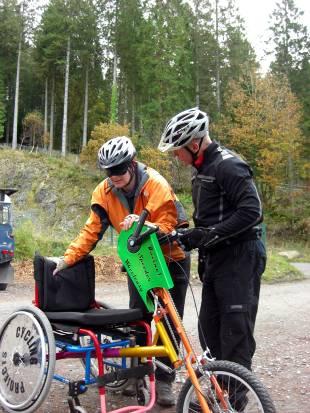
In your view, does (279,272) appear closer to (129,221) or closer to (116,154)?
(116,154)

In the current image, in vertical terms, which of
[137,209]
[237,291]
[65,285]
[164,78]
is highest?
[164,78]

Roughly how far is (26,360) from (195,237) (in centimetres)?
144

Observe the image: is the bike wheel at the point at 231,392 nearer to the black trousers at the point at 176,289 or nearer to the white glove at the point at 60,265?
the black trousers at the point at 176,289

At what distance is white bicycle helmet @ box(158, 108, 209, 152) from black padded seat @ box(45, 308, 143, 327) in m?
1.20

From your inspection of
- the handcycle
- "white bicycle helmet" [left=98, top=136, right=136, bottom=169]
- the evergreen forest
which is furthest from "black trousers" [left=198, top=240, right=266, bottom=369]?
the evergreen forest

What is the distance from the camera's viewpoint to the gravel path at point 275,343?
4.43 m

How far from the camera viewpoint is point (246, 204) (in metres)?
3.41

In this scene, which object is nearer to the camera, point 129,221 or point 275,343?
point 129,221

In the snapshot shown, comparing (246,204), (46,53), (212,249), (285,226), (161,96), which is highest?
(46,53)

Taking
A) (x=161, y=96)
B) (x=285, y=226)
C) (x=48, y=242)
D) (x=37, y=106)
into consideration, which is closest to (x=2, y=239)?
(x=48, y=242)

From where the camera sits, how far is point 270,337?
7.03m

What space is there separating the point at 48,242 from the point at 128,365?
1101cm

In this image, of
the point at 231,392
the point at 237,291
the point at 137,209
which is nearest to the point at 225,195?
the point at 237,291

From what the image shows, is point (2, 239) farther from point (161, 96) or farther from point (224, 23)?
point (224, 23)
